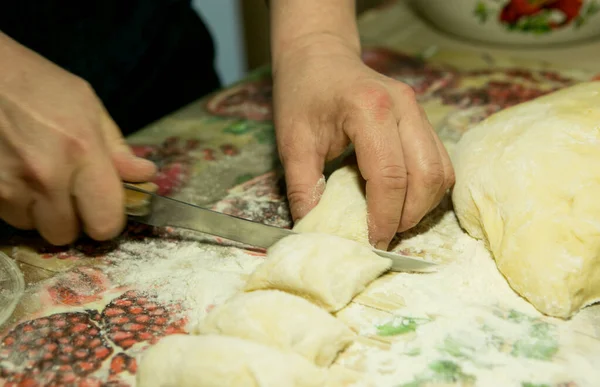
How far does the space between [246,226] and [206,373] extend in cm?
38

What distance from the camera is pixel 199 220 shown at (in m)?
1.28

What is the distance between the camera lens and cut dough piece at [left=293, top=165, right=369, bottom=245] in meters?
1.24

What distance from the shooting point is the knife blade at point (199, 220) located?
1238mm

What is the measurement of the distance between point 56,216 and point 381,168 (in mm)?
691

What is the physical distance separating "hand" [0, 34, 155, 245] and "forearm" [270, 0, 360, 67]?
0.53 metres

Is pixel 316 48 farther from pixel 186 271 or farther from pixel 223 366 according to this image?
pixel 223 366

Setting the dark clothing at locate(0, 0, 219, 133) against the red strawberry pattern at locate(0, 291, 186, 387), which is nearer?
the red strawberry pattern at locate(0, 291, 186, 387)

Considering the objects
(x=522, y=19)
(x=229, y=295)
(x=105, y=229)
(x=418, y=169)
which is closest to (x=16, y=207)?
(x=105, y=229)

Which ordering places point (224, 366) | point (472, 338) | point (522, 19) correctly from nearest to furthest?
point (224, 366) → point (472, 338) → point (522, 19)

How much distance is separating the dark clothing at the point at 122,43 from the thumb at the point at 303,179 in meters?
0.72

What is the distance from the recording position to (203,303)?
3.88 feet

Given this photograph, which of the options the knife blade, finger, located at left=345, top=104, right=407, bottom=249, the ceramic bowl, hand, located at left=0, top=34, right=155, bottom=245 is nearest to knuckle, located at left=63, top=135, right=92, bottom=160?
hand, located at left=0, top=34, right=155, bottom=245

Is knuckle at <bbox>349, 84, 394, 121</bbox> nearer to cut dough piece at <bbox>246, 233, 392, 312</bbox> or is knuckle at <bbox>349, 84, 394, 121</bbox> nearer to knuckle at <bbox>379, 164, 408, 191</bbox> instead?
knuckle at <bbox>379, 164, 408, 191</bbox>

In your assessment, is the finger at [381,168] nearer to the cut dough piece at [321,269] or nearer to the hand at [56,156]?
the cut dough piece at [321,269]
